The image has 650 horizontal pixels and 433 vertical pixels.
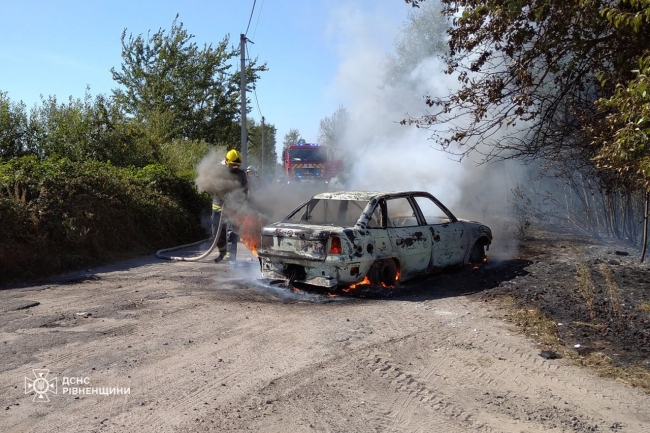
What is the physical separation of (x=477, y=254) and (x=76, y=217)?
7.22 meters

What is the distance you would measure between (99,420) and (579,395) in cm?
357

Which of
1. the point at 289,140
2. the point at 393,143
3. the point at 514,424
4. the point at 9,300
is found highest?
the point at 289,140

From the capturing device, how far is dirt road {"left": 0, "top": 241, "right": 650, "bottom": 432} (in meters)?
3.98

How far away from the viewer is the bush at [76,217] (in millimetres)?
9352

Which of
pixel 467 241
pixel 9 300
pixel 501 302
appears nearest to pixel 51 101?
pixel 9 300

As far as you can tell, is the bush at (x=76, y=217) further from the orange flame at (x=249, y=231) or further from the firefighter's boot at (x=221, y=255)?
the orange flame at (x=249, y=231)

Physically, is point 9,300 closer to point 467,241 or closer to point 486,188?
point 467,241

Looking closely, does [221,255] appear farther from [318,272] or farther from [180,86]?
[180,86]

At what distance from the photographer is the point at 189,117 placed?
30.0 meters

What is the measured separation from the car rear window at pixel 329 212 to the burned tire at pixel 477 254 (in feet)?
8.36

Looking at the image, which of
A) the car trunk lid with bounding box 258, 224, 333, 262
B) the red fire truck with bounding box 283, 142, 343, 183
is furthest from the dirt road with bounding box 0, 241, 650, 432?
the red fire truck with bounding box 283, 142, 343, 183

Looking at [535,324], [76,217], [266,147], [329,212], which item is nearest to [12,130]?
[76,217]

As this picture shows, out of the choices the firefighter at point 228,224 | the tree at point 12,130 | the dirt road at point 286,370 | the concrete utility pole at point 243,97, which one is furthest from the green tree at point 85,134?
the dirt road at point 286,370

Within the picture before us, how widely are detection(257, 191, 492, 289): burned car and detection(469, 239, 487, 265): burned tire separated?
0.27 meters
